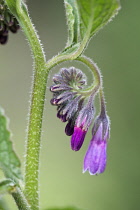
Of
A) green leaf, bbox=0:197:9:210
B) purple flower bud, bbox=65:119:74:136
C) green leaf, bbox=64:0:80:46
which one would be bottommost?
green leaf, bbox=0:197:9:210

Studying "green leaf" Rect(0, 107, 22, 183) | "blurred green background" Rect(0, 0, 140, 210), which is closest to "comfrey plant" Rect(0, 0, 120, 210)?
"green leaf" Rect(0, 107, 22, 183)

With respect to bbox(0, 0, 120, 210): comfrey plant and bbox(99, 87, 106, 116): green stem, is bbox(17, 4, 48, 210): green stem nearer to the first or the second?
bbox(0, 0, 120, 210): comfrey plant

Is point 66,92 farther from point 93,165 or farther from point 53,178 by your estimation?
point 53,178

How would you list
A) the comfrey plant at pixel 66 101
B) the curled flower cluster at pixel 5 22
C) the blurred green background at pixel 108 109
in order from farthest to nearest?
the blurred green background at pixel 108 109, the curled flower cluster at pixel 5 22, the comfrey plant at pixel 66 101

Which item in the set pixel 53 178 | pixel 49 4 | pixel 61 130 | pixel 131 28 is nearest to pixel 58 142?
pixel 61 130

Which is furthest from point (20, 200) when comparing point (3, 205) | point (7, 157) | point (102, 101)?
point (102, 101)

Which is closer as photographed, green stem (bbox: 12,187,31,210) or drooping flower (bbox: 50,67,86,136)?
green stem (bbox: 12,187,31,210)

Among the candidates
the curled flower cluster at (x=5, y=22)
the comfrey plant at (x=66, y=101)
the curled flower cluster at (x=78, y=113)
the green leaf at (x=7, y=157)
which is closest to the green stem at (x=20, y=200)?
the comfrey plant at (x=66, y=101)

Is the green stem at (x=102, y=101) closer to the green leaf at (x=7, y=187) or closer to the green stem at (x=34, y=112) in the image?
the green stem at (x=34, y=112)
